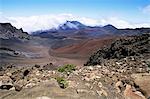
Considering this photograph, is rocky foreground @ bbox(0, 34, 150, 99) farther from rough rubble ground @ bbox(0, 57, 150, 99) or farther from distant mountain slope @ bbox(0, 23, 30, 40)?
distant mountain slope @ bbox(0, 23, 30, 40)

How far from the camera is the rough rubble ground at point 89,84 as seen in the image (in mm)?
12164

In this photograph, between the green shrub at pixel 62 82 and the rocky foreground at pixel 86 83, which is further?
the green shrub at pixel 62 82

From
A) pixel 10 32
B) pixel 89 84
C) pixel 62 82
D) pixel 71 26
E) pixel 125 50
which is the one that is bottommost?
pixel 10 32

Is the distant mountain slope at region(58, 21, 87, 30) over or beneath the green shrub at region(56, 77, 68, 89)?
over

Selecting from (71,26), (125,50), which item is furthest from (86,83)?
(71,26)

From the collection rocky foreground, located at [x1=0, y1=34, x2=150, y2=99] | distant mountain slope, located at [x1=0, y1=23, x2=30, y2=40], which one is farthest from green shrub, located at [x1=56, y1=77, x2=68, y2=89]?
distant mountain slope, located at [x1=0, y1=23, x2=30, y2=40]

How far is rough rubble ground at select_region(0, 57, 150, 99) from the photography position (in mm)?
12164

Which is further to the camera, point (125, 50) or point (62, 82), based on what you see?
point (125, 50)

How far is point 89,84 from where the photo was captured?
44.0 feet

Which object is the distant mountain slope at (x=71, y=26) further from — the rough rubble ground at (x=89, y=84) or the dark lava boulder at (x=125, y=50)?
the rough rubble ground at (x=89, y=84)

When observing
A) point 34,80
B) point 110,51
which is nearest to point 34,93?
point 34,80

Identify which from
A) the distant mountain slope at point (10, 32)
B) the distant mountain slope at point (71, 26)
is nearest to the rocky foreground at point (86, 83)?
the distant mountain slope at point (10, 32)

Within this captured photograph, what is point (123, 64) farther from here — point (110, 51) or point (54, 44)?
point (54, 44)

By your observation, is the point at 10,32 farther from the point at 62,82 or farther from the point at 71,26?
the point at 71,26
